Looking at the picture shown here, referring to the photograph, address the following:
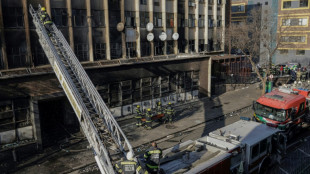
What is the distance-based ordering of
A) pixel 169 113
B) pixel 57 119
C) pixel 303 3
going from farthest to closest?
1. pixel 303 3
2. pixel 169 113
3. pixel 57 119

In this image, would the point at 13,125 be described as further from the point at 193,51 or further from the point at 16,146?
the point at 193,51

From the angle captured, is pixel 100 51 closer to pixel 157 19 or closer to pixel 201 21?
pixel 157 19

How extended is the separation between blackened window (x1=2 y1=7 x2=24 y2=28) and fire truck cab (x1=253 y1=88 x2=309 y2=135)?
17.0 meters

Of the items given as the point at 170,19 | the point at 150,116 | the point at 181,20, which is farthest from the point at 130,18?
the point at 150,116

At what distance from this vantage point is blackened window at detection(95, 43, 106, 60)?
23.5m

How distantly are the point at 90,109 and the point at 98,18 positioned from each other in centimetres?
1337

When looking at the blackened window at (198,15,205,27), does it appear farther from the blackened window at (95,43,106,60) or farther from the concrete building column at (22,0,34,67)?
the concrete building column at (22,0,34,67)

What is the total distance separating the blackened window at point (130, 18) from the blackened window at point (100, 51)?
3342 mm

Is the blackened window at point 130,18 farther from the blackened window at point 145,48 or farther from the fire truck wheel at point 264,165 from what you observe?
the fire truck wheel at point 264,165

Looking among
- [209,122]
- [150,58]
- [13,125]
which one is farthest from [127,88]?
[13,125]

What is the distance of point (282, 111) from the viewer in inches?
674

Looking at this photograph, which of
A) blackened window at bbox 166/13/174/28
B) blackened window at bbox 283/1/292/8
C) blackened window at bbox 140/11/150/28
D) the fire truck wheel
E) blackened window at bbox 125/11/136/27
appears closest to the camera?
the fire truck wheel

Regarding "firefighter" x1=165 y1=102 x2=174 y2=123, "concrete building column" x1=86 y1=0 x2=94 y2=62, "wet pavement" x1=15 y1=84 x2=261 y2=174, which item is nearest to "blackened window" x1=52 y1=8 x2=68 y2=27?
"concrete building column" x1=86 y1=0 x2=94 y2=62

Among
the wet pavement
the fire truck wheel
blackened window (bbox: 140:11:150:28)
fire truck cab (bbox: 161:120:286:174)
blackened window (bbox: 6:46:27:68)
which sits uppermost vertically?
blackened window (bbox: 140:11:150:28)
